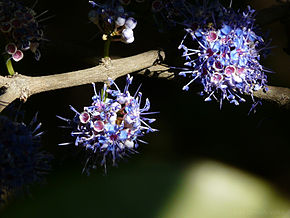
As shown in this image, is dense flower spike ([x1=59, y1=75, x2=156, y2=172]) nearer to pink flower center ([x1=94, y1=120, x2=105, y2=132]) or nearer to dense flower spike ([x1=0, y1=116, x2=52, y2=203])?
pink flower center ([x1=94, y1=120, x2=105, y2=132])

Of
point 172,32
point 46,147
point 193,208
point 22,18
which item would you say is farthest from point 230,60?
point 46,147

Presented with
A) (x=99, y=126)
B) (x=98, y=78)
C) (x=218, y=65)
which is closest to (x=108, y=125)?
(x=99, y=126)

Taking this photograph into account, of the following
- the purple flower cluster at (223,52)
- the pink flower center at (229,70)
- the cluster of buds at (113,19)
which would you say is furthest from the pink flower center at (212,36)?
the cluster of buds at (113,19)

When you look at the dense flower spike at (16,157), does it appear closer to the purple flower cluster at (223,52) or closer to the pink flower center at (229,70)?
the purple flower cluster at (223,52)

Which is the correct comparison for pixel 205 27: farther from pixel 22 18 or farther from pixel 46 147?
pixel 46 147

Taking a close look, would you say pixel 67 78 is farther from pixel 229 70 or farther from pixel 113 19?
pixel 229 70

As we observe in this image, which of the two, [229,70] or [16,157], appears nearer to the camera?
[16,157]

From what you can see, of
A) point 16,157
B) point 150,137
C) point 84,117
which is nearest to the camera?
point 16,157
